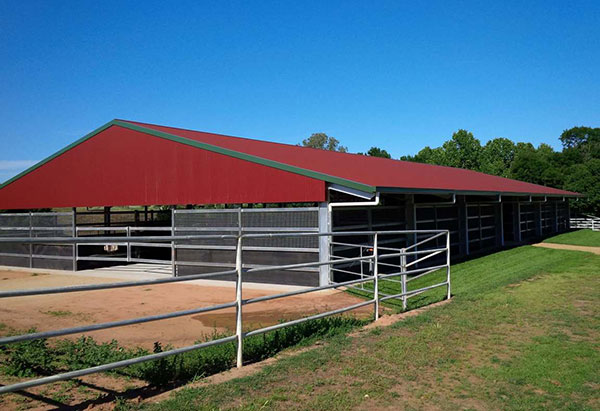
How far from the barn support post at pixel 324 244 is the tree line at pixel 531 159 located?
107 ft

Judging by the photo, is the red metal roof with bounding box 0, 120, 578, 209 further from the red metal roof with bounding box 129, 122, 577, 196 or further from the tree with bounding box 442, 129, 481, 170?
the tree with bounding box 442, 129, 481, 170

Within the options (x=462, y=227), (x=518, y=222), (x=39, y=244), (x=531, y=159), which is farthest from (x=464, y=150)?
(x=39, y=244)

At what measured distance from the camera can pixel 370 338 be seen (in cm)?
642

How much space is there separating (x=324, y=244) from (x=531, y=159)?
44759mm

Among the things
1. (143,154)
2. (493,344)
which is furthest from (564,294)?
(143,154)

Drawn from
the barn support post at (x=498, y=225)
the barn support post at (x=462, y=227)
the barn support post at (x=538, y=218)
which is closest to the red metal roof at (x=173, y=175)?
the barn support post at (x=462, y=227)

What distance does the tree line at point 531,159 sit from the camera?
43.9 m

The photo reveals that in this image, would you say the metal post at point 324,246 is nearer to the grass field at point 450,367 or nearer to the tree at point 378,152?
the grass field at point 450,367

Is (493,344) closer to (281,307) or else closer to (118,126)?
(281,307)

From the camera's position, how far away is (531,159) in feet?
163

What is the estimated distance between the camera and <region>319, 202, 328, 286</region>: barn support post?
11.6 meters

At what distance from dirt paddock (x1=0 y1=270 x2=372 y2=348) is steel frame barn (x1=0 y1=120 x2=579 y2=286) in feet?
4.06

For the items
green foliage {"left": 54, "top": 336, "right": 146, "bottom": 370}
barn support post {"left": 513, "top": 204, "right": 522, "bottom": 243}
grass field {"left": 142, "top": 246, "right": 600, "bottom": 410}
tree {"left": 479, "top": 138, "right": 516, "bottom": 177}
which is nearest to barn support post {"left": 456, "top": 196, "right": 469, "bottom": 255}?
barn support post {"left": 513, "top": 204, "right": 522, "bottom": 243}

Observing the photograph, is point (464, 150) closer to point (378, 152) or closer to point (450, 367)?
point (378, 152)
